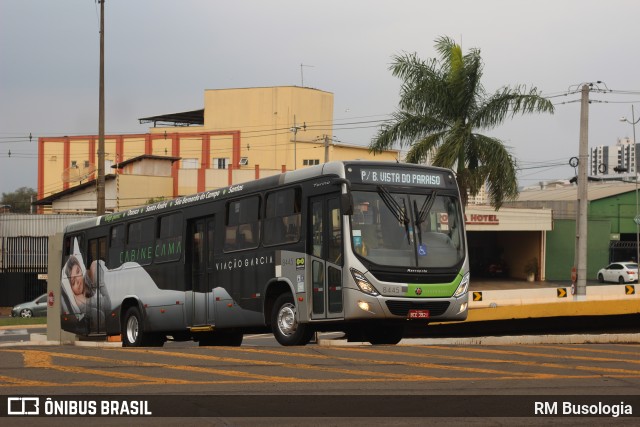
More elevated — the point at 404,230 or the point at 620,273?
the point at 404,230

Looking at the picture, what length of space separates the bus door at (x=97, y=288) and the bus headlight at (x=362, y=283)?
9.89 meters

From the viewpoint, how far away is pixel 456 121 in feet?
130

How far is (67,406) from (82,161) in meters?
84.0

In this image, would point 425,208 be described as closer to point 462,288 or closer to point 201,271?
point 462,288

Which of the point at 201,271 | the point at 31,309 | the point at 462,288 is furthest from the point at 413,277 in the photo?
the point at 31,309

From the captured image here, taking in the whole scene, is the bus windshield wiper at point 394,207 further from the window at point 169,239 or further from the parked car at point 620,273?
the parked car at point 620,273

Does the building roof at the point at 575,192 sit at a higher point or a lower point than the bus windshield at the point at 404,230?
higher

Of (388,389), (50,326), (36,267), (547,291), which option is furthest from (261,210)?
(36,267)

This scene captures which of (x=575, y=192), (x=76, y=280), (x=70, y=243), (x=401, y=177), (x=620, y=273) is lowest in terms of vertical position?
(x=620, y=273)

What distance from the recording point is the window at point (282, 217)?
59.4 ft

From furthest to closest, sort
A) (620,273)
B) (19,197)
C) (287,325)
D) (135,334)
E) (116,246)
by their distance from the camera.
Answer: (19,197)
(620,273)
(116,246)
(135,334)
(287,325)

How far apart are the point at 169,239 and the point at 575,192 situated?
234 feet

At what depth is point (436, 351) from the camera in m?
15.7

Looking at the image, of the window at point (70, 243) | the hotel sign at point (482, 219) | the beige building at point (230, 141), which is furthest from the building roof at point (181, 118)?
the window at point (70, 243)
